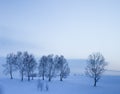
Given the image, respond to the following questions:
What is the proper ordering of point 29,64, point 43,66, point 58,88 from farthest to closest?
point 43,66 → point 29,64 → point 58,88

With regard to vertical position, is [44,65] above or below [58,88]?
above

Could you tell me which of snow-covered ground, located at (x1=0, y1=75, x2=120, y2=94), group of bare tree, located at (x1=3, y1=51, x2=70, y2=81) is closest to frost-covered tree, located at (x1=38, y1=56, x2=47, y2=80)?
group of bare tree, located at (x1=3, y1=51, x2=70, y2=81)

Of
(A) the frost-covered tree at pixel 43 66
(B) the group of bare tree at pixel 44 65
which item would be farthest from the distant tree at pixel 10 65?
(A) the frost-covered tree at pixel 43 66

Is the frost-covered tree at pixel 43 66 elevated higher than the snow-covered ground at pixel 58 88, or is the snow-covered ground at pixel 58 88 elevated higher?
the frost-covered tree at pixel 43 66

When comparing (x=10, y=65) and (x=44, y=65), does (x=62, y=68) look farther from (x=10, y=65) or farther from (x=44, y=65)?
(x=10, y=65)

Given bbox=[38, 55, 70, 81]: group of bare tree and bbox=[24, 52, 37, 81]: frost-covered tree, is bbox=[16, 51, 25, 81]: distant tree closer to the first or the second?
bbox=[24, 52, 37, 81]: frost-covered tree

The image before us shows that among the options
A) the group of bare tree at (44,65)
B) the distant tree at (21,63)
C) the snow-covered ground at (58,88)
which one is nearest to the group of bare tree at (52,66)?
the group of bare tree at (44,65)

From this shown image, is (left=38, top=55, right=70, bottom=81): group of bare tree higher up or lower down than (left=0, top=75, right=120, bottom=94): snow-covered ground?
higher up

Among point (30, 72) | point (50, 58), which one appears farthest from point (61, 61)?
point (30, 72)

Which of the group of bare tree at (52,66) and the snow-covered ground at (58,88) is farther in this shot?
the group of bare tree at (52,66)

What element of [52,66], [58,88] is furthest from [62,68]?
[58,88]

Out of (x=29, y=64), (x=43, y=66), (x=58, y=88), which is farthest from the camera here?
(x=43, y=66)

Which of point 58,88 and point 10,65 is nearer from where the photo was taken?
point 58,88

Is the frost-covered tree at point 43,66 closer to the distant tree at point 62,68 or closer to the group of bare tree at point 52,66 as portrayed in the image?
the group of bare tree at point 52,66
